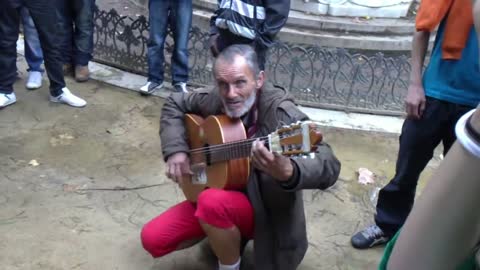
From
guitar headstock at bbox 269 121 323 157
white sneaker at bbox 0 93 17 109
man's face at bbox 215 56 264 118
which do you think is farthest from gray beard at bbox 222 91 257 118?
white sneaker at bbox 0 93 17 109

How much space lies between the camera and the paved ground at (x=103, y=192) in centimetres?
322

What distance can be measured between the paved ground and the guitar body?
527 millimetres

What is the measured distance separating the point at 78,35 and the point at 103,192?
6.18 feet

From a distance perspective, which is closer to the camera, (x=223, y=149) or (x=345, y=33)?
(x=223, y=149)

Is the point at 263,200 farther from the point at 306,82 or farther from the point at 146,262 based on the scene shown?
the point at 306,82

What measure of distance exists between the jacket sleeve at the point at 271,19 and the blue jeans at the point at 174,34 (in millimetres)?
1172

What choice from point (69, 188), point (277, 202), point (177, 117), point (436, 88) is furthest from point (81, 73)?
point (436, 88)

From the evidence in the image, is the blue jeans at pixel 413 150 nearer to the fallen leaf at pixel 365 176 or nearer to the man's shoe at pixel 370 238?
the man's shoe at pixel 370 238

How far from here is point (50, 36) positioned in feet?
14.8

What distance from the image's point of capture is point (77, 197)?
3676 mm

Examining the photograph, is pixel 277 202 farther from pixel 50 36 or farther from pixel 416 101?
pixel 50 36

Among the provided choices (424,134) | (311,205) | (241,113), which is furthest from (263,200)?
(311,205)

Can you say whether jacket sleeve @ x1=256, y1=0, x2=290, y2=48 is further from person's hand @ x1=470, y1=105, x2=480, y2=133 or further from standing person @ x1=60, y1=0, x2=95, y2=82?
person's hand @ x1=470, y1=105, x2=480, y2=133

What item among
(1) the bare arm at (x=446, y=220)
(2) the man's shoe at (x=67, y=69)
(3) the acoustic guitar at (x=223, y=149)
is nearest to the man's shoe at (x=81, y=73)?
(2) the man's shoe at (x=67, y=69)
